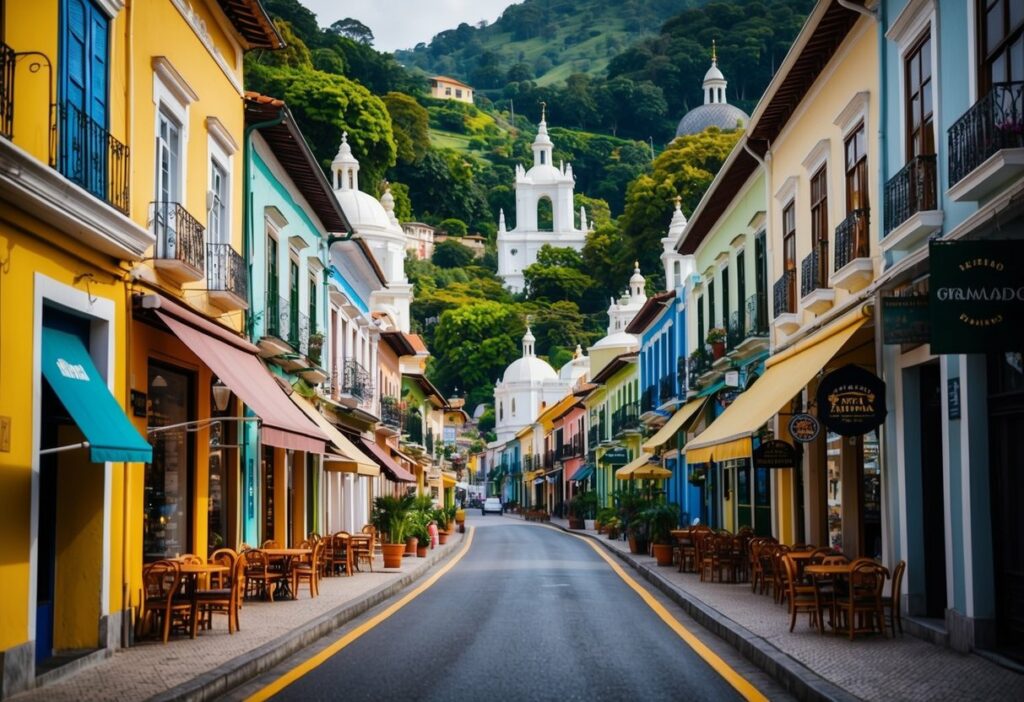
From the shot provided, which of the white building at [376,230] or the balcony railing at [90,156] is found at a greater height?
the white building at [376,230]

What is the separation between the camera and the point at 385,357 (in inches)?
1781

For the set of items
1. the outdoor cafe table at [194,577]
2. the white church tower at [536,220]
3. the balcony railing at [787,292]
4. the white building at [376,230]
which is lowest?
the outdoor cafe table at [194,577]

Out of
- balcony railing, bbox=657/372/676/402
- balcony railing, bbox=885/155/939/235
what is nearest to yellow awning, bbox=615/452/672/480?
balcony railing, bbox=657/372/676/402

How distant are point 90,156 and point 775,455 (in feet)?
40.4

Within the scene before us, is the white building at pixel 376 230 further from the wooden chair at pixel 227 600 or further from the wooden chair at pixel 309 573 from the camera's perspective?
the wooden chair at pixel 227 600

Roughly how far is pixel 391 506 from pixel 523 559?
527cm

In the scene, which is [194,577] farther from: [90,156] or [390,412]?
[390,412]

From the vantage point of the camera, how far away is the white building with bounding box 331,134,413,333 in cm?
5850

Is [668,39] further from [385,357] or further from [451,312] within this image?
[385,357]

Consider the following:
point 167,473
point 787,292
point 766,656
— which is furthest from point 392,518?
point 766,656

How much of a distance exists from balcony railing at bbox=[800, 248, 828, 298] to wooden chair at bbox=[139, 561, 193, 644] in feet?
33.6

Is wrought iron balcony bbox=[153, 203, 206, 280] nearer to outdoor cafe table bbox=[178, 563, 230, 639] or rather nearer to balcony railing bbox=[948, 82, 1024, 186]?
outdoor cafe table bbox=[178, 563, 230, 639]

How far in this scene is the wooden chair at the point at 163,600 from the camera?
13523 millimetres

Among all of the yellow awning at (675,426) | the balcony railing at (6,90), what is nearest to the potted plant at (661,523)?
the yellow awning at (675,426)
